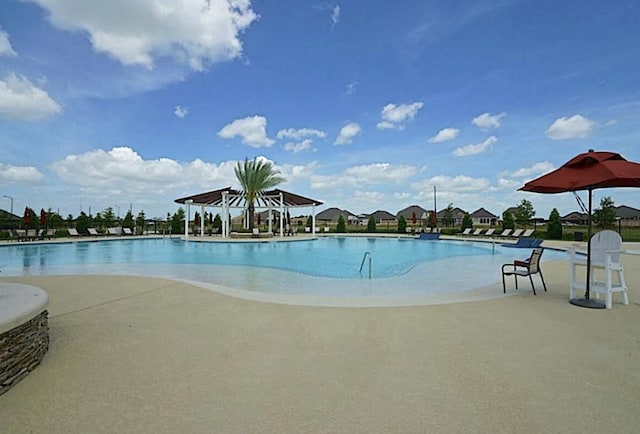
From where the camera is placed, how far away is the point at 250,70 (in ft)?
49.2

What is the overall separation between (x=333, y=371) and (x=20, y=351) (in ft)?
7.70

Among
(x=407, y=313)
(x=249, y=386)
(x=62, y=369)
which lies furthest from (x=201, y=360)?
(x=407, y=313)

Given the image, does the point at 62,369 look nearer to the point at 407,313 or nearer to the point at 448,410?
the point at 448,410

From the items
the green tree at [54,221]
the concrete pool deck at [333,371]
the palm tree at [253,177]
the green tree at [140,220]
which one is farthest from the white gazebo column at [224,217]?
the concrete pool deck at [333,371]

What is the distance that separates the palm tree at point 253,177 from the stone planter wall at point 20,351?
2156cm

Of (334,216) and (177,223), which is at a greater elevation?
(334,216)

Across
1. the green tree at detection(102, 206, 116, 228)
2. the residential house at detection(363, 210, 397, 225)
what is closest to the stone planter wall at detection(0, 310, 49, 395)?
the green tree at detection(102, 206, 116, 228)

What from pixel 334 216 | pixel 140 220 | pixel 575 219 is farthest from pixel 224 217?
pixel 575 219

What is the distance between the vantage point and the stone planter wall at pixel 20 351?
2.45 meters

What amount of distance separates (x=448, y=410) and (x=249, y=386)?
1.35 m

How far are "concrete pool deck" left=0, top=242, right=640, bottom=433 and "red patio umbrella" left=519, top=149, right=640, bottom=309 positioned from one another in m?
1.72

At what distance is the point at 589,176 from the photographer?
16.3 feet

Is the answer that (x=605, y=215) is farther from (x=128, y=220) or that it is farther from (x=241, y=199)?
(x=128, y=220)

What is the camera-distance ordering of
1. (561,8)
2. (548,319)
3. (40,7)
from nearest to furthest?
(548,319)
(40,7)
(561,8)
